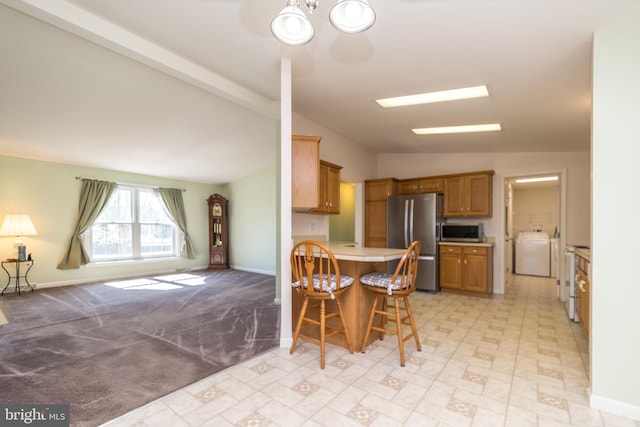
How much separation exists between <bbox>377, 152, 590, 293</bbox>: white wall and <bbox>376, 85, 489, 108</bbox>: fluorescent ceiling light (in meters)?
2.50

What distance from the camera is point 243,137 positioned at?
5504 millimetres

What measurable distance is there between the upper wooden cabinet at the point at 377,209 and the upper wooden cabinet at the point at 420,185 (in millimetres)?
190

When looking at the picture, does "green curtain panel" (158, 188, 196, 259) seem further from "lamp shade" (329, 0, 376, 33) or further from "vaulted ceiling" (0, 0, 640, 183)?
"lamp shade" (329, 0, 376, 33)

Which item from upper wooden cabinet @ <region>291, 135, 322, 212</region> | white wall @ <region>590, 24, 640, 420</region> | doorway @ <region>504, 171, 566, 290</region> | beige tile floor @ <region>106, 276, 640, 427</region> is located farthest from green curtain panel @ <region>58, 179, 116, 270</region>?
doorway @ <region>504, 171, 566, 290</region>

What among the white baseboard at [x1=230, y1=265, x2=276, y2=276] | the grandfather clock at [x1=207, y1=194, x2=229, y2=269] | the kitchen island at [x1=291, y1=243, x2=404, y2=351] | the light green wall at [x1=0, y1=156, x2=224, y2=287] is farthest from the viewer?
the grandfather clock at [x1=207, y1=194, x2=229, y2=269]

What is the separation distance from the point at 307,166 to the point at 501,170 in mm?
3672

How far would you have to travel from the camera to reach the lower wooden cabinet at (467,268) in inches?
184

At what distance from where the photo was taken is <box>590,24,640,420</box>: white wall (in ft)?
5.91

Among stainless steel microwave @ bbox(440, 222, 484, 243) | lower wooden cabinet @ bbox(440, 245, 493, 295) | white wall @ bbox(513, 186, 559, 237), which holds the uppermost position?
white wall @ bbox(513, 186, 559, 237)

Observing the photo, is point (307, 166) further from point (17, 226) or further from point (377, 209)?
Answer: point (17, 226)

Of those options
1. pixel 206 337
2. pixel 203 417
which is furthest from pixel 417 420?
pixel 206 337

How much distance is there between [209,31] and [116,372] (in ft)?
8.99

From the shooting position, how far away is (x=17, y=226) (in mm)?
5035

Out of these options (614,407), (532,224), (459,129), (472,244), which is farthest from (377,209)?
(532,224)
